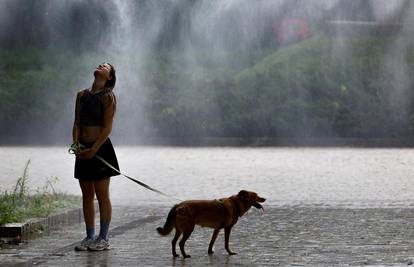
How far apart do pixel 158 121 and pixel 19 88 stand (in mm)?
4980

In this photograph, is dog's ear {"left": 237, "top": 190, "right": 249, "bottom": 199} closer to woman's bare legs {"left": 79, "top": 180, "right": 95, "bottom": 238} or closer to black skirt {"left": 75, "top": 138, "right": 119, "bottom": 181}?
black skirt {"left": 75, "top": 138, "right": 119, "bottom": 181}

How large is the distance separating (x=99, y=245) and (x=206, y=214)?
103 centimetres

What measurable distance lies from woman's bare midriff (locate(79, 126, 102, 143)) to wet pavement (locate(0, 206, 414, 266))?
908 millimetres

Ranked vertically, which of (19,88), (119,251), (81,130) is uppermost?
(19,88)

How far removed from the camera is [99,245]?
929 centimetres

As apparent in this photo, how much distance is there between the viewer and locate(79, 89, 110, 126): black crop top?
9508mm

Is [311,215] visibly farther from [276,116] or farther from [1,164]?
[276,116]

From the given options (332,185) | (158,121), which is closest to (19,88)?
(158,121)

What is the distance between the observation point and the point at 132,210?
13688 millimetres

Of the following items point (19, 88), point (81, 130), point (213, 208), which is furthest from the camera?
point (19, 88)

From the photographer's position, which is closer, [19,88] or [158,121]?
[158,121]

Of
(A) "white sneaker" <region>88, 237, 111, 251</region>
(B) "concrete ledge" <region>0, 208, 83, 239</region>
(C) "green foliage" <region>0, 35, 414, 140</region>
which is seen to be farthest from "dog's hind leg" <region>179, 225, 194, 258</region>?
(C) "green foliage" <region>0, 35, 414, 140</region>

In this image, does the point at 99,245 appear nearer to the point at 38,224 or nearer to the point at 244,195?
the point at 244,195

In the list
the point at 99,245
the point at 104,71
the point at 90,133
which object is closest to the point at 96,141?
the point at 90,133
